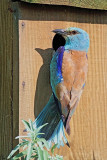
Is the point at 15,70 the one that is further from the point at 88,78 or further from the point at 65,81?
the point at 88,78

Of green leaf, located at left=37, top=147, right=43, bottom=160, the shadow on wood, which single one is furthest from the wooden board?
green leaf, located at left=37, top=147, right=43, bottom=160

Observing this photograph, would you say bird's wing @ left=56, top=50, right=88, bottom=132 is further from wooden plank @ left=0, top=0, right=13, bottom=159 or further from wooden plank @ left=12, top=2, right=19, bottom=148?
wooden plank @ left=0, top=0, right=13, bottom=159

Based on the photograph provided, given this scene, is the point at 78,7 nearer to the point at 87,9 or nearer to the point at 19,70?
the point at 87,9

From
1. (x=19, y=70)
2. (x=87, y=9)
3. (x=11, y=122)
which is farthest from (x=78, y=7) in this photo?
(x=11, y=122)

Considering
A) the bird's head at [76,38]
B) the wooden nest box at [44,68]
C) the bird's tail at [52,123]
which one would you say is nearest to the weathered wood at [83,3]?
the wooden nest box at [44,68]

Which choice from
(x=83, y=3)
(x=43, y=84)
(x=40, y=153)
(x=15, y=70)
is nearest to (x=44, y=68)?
(x=43, y=84)
